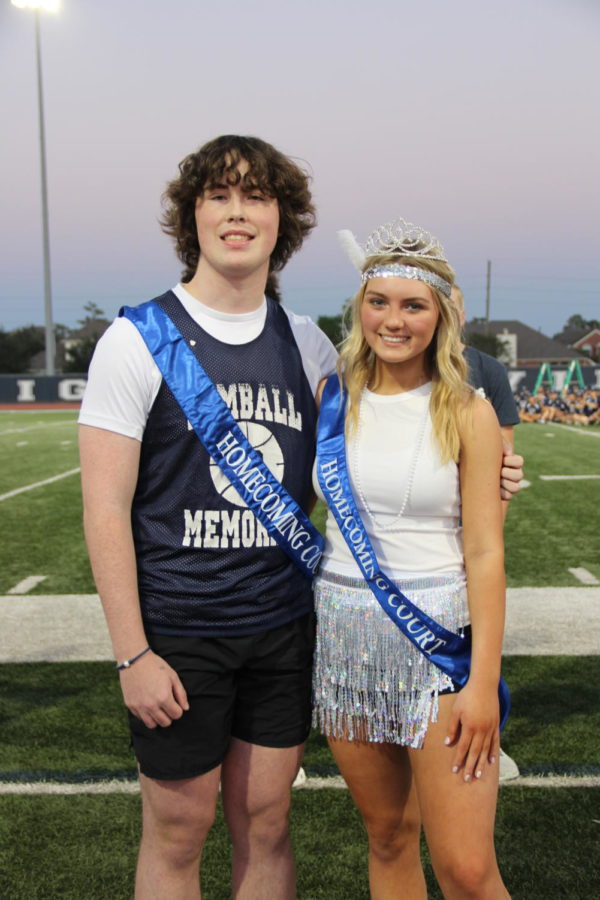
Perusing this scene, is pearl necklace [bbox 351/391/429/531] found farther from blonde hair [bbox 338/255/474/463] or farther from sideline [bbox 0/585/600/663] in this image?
sideline [bbox 0/585/600/663]

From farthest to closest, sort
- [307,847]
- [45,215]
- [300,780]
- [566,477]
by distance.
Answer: [45,215], [566,477], [300,780], [307,847]

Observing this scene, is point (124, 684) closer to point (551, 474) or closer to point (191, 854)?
point (191, 854)

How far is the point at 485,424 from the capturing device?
1871 mm

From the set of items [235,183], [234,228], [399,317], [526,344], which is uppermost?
[526,344]

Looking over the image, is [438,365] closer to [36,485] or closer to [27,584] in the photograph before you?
[27,584]

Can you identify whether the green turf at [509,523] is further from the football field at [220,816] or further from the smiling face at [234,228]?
the smiling face at [234,228]

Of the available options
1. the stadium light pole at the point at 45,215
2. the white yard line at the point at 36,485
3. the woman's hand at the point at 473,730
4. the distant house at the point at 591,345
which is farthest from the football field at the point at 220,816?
the distant house at the point at 591,345

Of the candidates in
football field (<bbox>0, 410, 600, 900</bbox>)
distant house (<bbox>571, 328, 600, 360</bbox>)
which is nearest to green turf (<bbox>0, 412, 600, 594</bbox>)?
football field (<bbox>0, 410, 600, 900</bbox>)

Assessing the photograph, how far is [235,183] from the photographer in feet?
6.32

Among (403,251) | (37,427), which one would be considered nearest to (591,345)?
(37,427)

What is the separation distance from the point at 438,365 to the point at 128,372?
686 mm

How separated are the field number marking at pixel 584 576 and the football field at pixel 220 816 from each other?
Answer: 16 millimetres

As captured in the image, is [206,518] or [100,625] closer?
[206,518]

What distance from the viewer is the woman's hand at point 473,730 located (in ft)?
6.00
